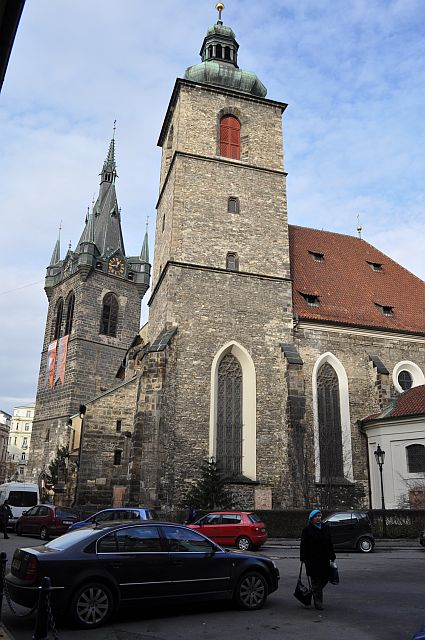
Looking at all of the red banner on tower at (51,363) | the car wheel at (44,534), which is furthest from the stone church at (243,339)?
the red banner on tower at (51,363)

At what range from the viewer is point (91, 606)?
20.1ft

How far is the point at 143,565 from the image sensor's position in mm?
6617

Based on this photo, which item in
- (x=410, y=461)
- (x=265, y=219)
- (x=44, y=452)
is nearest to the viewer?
(x=410, y=461)

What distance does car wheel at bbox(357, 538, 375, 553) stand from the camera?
15461 mm

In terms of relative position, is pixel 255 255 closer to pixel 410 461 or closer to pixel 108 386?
pixel 410 461

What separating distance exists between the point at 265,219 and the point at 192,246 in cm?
383

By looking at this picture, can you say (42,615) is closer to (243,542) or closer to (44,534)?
(243,542)

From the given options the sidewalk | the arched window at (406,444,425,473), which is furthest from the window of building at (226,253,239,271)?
the sidewalk

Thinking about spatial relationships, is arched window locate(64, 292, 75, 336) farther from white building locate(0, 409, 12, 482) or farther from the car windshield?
white building locate(0, 409, 12, 482)

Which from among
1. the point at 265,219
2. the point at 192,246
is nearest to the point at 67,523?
the point at 192,246

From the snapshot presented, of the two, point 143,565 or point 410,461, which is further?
point 410,461

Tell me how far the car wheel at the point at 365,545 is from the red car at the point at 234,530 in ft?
9.56

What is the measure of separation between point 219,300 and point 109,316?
26.5 m

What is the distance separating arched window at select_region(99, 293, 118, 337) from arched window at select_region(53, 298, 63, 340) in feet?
12.5
